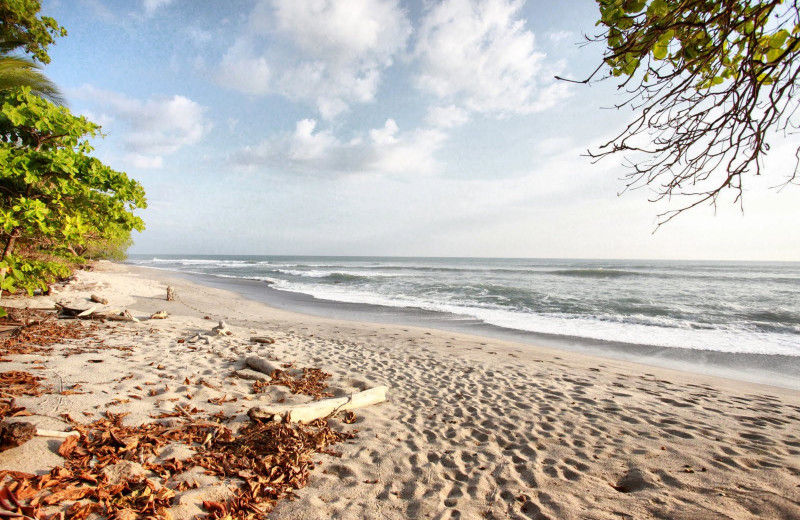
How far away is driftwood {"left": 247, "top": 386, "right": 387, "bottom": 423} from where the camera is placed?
3.57 meters

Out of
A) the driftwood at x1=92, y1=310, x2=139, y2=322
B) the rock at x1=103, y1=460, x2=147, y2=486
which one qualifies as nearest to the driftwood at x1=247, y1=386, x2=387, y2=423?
the rock at x1=103, y1=460, x2=147, y2=486

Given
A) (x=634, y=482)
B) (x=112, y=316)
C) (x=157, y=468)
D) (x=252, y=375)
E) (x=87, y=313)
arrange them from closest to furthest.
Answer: (x=157, y=468) < (x=634, y=482) < (x=252, y=375) < (x=87, y=313) < (x=112, y=316)

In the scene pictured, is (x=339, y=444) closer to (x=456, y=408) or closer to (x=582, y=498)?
(x=456, y=408)

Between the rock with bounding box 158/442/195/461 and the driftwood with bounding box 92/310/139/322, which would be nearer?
the rock with bounding box 158/442/195/461

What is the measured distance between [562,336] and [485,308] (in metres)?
5.43

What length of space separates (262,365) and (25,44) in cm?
923

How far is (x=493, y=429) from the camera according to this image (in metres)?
4.00

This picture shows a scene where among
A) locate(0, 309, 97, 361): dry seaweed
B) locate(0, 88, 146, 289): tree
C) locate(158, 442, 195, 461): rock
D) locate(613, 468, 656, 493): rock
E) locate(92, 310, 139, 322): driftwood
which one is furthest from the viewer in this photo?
locate(92, 310, 139, 322): driftwood

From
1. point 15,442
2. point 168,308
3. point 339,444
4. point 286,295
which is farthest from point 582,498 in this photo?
point 286,295

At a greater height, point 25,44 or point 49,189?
point 25,44

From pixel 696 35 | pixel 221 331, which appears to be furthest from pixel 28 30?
pixel 696 35

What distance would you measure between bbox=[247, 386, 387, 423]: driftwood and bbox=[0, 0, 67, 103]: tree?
8249mm

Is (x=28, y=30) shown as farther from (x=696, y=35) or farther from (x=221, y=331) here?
(x=696, y=35)

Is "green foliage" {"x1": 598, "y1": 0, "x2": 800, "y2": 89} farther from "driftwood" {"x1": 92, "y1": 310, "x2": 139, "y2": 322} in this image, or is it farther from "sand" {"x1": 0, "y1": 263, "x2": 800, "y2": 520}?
"driftwood" {"x1": 92, "y1": 310, "x2": 139, "y2": 322}
